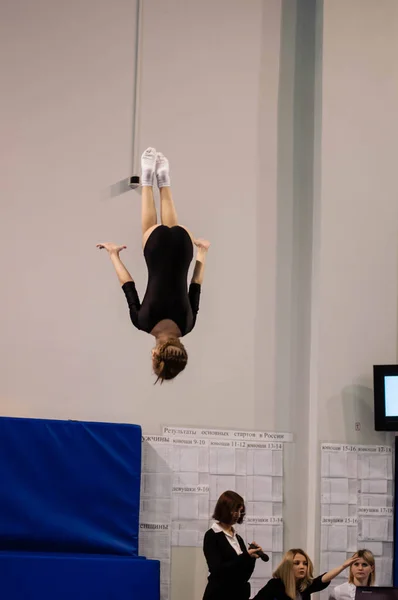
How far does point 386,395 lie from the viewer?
6.12 meters

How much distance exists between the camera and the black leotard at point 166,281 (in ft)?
14.9

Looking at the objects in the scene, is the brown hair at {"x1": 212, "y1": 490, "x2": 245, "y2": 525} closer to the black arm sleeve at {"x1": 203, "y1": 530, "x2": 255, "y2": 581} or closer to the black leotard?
the black arm sleeve at {"x1": 203, "y1": 530, "x2": 255, "y2": 581}

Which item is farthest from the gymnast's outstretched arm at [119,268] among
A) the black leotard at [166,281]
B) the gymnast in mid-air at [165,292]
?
the black leotard at [166,281]

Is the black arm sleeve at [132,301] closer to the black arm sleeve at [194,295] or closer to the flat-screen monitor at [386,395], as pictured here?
the black arm sleeve at [194,295]

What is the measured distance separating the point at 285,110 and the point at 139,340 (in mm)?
2081

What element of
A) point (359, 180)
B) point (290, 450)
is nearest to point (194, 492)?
point (290, 450)

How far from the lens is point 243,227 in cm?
651

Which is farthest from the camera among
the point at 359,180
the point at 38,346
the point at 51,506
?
the point at 359,180

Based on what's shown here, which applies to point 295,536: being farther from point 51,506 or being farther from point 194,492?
point 51,506

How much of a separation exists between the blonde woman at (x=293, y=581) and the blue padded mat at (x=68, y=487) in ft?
3.06

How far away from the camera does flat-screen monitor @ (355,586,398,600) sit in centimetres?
484

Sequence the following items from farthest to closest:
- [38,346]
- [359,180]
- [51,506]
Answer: [359,180] → [38,346] → [51,506]

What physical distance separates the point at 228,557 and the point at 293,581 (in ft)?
1.40

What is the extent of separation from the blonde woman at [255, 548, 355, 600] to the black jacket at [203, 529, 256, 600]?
17 centimetres
